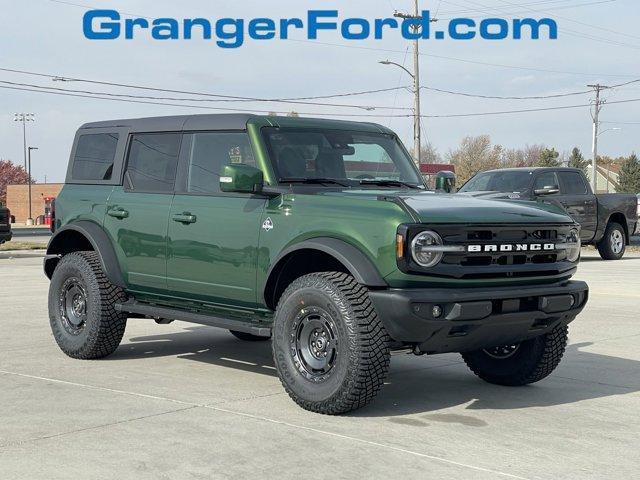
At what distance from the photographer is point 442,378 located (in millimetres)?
7766

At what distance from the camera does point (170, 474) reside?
486 centimetres

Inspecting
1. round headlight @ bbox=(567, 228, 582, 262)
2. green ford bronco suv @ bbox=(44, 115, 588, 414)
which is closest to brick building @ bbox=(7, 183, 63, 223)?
green ford bronco suv @ bbox=(44, 115, 588, 414)

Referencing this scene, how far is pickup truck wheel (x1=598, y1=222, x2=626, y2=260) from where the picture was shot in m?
22.1

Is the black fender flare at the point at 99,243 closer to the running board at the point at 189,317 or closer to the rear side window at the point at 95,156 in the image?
the running board at the point at 189,317

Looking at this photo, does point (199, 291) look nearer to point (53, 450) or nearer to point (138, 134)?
point (138, 134)

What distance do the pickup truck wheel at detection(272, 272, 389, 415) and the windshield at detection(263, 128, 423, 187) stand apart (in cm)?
107

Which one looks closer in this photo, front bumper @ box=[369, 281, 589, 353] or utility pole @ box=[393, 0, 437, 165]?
front bumper @ box=[369, 281, 589, 353]

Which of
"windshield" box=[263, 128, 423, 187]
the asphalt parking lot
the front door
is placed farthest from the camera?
"windshield" box=[263, 128, 423, 187]

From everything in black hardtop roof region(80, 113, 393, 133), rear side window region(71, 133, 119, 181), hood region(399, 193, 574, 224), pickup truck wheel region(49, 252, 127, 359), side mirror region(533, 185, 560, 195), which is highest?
black hardtop roof region(80, 113, 393, 133)

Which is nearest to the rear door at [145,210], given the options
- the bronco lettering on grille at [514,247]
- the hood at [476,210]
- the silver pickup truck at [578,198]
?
the hood at [476,210]

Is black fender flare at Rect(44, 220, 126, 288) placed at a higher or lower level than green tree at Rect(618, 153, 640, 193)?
lower

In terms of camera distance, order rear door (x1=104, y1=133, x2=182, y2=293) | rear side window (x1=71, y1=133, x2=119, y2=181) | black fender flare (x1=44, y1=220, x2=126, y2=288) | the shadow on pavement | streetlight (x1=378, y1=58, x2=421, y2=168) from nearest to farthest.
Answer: the shadow on pavement, rear door (x1=104, y1=133, x2=182, y2=293), black fender flare (x1=44, y1=220, x2=126, y2=288), rear side window (x1=71, y1=133, x2=119, y2=181), streetlight (x1=378, y1=58, x2=421, y2=168)

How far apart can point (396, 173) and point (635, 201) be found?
1608cm

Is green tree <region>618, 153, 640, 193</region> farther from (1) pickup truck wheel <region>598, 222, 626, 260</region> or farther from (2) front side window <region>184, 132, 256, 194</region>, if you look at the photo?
(2) front side window <region>184, 132, 256, 194</region>
